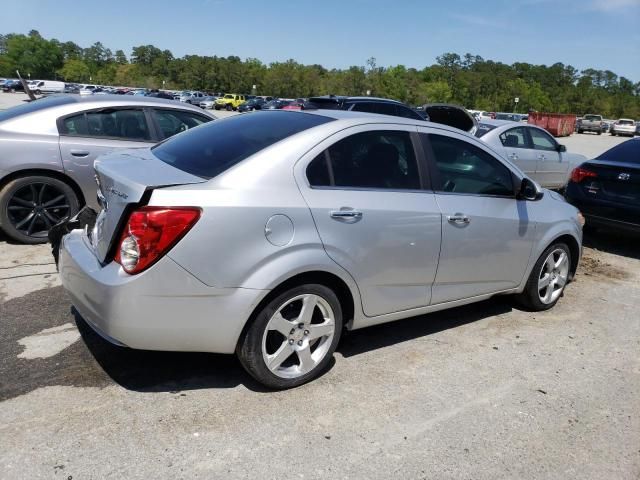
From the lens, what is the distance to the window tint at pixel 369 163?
3.25 meters

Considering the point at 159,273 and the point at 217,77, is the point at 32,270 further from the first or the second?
the point at 217,77

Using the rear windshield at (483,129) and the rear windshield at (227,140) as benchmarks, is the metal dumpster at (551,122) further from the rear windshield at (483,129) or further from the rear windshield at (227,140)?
the rear windshield at (227,140)

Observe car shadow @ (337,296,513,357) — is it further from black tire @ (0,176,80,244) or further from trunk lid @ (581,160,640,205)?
black tire @ (0,176,80,244)

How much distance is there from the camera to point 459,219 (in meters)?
3.80

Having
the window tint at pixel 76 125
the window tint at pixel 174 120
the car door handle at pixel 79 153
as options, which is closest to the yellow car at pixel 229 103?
the window tint at pixel 174 120

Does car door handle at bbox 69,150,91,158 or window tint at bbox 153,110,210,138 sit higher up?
window tint at bbox 153,110,210,138

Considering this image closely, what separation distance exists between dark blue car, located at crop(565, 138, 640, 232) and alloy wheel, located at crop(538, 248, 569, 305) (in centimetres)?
236

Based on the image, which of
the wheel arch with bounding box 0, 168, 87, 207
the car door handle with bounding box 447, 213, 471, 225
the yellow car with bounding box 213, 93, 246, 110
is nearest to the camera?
the car door handle with bounding box 447, 213, 471, 225

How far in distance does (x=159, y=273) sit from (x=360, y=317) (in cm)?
136

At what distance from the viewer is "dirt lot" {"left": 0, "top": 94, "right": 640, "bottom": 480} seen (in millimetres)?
2611

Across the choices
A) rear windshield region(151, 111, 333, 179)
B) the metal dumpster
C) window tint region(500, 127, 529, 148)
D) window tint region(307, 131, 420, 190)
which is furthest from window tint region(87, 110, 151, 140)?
the metal dumpster

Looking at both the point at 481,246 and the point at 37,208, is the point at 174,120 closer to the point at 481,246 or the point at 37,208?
the point at 37,208

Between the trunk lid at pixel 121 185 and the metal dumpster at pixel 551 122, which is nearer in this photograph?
the trunk lid at pixel 121 185

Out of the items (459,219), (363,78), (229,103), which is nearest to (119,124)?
(459,219)
